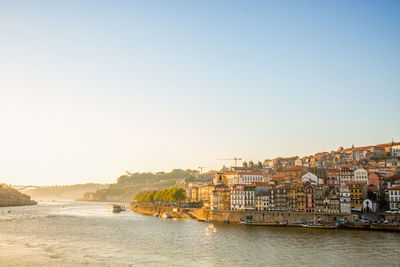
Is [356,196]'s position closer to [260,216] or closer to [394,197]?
[394,197]

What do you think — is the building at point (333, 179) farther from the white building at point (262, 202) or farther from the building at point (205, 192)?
the building at point (205, 192)

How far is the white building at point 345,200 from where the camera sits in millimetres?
71688

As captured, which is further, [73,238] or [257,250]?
[73,238]

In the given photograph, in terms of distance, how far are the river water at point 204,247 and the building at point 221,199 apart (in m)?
20.3

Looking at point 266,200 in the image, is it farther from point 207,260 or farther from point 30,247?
point 30,247

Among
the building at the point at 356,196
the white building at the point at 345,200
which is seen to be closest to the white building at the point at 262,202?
the white building at the point at 345,200

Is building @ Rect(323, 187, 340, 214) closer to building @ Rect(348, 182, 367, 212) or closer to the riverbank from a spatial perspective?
the riverbank

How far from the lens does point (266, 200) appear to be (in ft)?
268

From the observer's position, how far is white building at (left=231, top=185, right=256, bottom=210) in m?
84.1

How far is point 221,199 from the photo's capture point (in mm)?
90625

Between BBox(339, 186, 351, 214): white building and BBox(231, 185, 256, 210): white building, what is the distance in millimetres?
18090

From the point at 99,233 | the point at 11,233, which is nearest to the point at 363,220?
the point at 99,233

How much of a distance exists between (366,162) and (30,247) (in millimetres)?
92052

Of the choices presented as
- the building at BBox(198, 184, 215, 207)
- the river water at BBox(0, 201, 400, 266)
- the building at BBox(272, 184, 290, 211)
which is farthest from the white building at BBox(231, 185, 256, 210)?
the building at BBox(198, 184, 215, 207)
